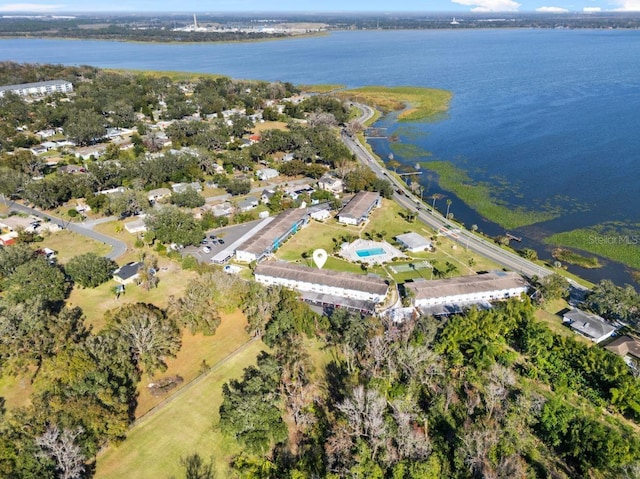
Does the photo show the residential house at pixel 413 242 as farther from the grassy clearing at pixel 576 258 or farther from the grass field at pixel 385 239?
the grassy clearing at pixel 576 258

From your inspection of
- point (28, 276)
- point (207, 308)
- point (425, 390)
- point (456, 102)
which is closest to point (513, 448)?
point (425, 390)

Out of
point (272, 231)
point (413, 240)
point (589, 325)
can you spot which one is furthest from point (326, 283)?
point (589, 325)

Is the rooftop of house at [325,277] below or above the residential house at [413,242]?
above

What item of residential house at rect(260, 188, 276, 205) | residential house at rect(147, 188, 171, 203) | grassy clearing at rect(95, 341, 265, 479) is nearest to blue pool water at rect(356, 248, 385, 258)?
residential house at rect(260, 188, 276, 205)

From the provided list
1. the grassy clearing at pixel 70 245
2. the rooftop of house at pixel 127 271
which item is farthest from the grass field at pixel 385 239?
the grassy clearing at pixel 70 245

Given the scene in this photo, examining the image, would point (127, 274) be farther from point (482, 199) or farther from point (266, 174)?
point (482, 199)
